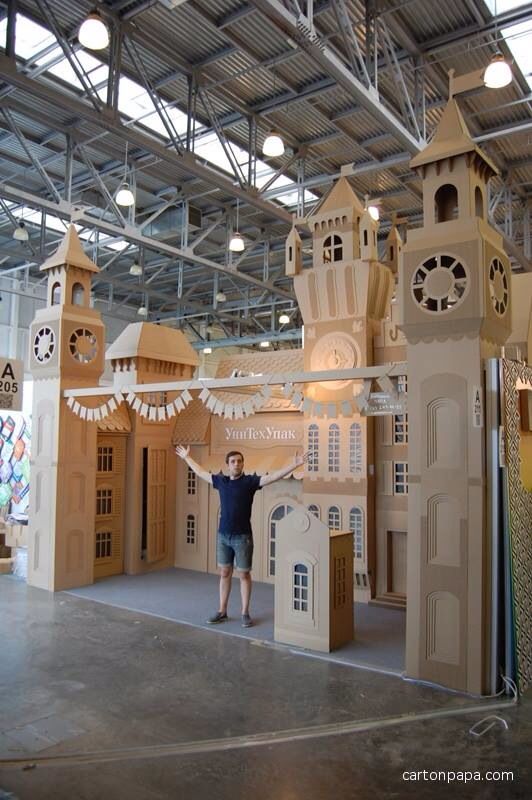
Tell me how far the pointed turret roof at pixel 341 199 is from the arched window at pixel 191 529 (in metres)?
6.02

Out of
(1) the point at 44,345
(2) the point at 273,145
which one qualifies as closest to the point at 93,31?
(2) the point at 273,145

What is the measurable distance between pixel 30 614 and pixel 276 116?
9.21m

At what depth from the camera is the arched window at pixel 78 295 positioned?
10461 mm

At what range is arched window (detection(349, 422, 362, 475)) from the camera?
32.2 feet

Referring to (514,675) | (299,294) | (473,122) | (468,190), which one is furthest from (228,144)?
(514,675)

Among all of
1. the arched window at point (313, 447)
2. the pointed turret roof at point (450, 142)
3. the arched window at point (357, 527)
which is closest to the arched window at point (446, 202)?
the pointed turret roof at point (450, 142)

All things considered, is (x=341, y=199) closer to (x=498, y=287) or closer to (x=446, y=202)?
(x=446, y=202)

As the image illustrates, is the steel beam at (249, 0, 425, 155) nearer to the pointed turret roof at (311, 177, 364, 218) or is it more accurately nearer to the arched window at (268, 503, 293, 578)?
the pointed turret roof at (311, 177, 364, 218)

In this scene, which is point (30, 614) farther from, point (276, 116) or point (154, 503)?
point (276, 116)

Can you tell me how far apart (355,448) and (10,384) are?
214 inches

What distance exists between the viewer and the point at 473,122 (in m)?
11.0

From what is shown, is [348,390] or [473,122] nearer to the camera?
[348,390]

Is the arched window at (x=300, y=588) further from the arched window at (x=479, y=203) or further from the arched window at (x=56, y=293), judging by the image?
the arched window at (x=56, y=293)

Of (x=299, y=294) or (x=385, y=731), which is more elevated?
(x=299, y=294)
